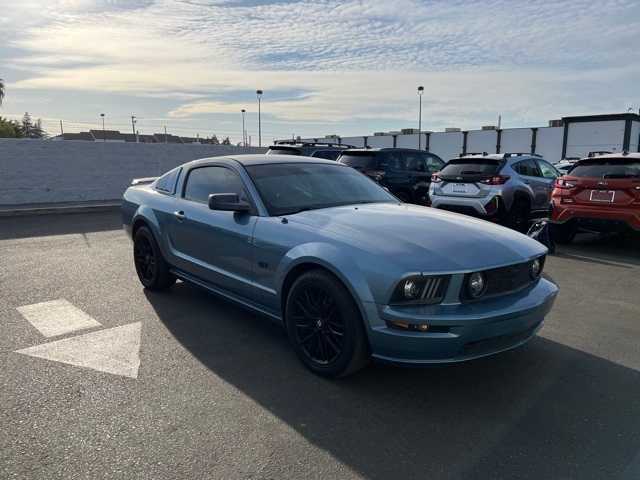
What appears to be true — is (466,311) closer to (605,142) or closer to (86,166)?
(86,166)

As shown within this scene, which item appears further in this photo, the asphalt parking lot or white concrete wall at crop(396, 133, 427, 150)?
white concrete wall at crop(396, 133, 427, 150)

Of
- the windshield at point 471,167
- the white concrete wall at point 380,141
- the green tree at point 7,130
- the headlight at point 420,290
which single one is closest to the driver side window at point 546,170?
the windshield at point 471,167

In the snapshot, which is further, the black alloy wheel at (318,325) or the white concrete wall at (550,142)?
the white concrete wall at (550,142)

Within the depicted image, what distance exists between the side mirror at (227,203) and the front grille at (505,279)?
191cm

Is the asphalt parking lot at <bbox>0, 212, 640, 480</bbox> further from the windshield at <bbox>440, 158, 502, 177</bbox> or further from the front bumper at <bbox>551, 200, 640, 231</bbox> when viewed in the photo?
the windshield at <bbox>440, 158, 502, 177</bbox>

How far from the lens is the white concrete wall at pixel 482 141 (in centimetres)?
4231

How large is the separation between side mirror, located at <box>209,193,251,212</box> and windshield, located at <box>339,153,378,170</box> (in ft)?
25.2

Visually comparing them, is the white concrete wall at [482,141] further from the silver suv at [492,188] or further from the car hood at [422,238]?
the car hood at [422,238]

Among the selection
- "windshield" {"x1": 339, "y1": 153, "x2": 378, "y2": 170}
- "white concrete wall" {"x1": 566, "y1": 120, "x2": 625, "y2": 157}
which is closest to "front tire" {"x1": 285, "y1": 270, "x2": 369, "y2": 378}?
"windshield" {"x1": 339, "y1": 153, "x2": 378, "y2": 170}

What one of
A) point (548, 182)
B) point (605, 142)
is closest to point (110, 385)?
point (548, 182)

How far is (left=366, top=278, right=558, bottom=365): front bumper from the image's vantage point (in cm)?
295

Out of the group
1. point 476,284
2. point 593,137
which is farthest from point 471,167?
point 593,137

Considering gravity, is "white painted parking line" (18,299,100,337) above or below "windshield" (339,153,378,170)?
below

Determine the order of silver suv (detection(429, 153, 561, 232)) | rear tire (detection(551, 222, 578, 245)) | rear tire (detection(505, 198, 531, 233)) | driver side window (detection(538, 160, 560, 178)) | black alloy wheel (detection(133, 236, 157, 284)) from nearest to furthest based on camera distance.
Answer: black alloy wheel (detection(133, 236, 157, 284))
rear tire (detection(551, 222, 578, 245))
silver suv (detection(429, 153, 561, 232))
rear tire (detection(505, 198, 531, 233))
driver side window (detection(538, 160, 560, 178))
